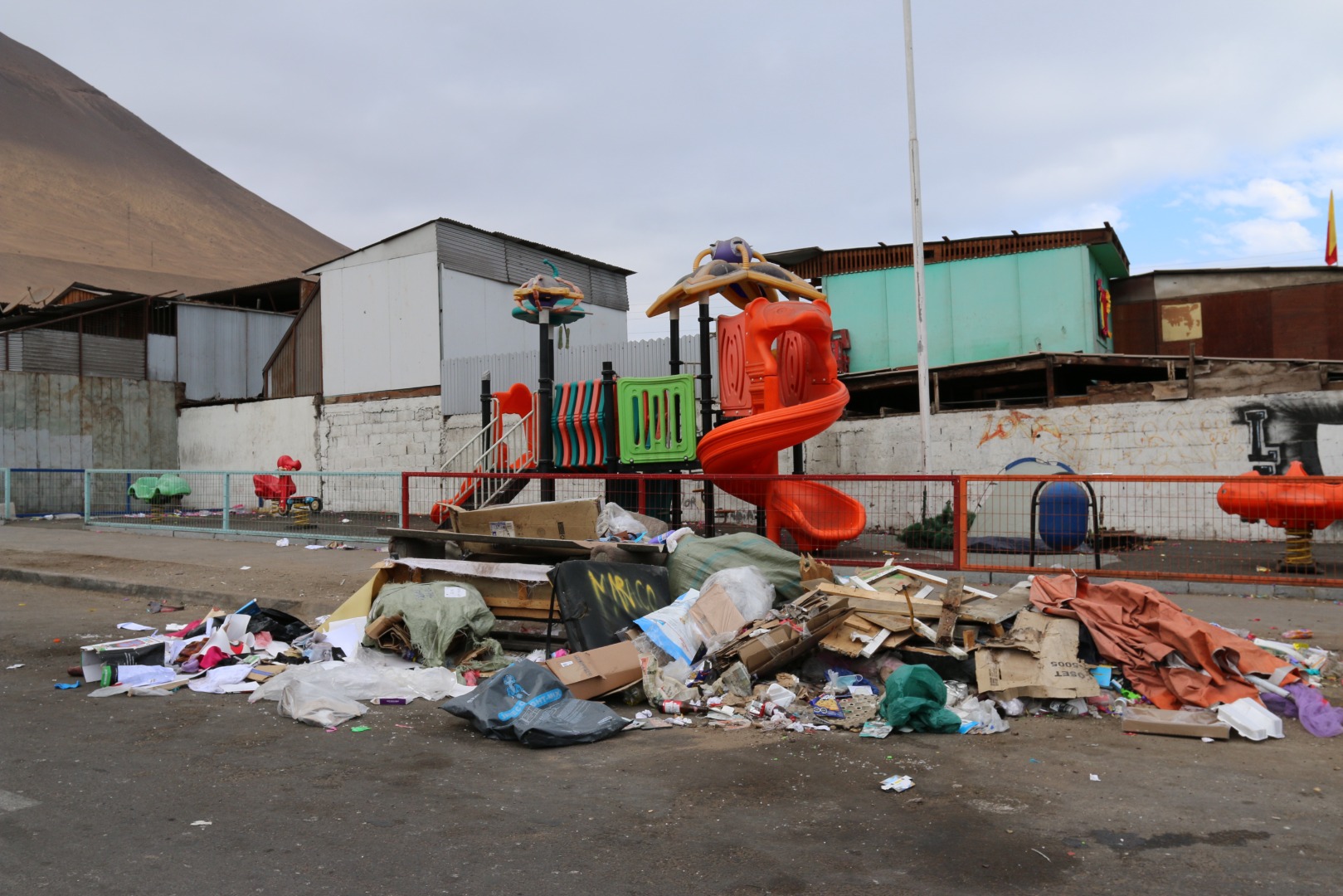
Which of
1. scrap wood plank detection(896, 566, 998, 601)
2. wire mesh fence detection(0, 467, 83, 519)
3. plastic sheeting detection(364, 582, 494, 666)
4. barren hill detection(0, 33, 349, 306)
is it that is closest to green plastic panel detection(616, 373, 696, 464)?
scrap wood plank detection(896, 566, 998, 601)

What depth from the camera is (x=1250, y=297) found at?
23.9 meters

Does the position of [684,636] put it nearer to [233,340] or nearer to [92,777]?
[92,777]

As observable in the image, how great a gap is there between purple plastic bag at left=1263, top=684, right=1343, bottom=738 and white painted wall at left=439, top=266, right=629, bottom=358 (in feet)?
59.8

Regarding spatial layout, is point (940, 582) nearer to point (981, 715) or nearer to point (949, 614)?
point (949, 614)

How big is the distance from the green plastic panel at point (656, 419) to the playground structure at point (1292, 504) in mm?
6937

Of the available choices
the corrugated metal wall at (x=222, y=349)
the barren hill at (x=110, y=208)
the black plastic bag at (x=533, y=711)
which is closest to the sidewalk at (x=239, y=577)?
the black plastic bag at (x=533, y=711)

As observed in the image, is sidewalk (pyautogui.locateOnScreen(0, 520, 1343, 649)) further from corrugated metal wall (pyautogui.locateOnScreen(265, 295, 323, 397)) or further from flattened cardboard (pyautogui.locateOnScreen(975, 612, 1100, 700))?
corrugated metal wall (pyautogui.locateOnScreen(265, 295, 323, 397))

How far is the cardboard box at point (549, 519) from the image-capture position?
10180 mm

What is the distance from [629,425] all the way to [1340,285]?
19.4 metres

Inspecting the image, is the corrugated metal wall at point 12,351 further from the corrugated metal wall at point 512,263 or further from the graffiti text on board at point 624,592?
the graffiti text on board at point 624,592

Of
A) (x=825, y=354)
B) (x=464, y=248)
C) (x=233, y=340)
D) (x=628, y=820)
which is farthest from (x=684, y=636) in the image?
(x=233, y=340)

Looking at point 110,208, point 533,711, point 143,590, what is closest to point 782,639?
point 533,711

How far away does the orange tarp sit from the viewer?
5727 mm

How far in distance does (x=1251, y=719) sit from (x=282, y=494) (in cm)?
1648
